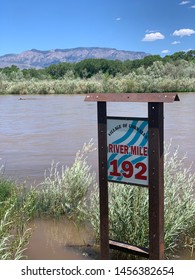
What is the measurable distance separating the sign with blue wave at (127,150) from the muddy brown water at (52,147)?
1.43 meters

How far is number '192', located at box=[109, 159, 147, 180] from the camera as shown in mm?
4797

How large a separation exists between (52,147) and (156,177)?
10.7 meters

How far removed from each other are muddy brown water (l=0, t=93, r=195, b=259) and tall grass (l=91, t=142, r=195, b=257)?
1.91ft

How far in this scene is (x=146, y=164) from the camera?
15.7ft

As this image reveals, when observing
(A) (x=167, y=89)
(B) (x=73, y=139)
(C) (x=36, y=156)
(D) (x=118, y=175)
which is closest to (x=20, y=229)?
(D) (x=118, y=175)

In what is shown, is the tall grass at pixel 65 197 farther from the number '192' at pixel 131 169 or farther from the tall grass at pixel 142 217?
the number '192' at pixel 131 169

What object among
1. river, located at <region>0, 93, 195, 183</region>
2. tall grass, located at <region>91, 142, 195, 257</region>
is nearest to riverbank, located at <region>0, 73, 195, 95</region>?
river, located at <region>0, 93, 195, 183</region>

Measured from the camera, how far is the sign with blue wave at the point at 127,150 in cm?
477

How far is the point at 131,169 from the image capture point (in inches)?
191

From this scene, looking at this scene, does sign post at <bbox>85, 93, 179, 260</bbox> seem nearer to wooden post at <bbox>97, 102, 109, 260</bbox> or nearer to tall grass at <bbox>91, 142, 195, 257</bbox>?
wooden post at <bbox>97, 102, 109, 260</bbox>

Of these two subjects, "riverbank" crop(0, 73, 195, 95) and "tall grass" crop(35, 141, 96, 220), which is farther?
"riverbank" crop(0, 73, 195, 95)

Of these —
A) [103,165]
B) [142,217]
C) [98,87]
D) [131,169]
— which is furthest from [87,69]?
[131,169]
